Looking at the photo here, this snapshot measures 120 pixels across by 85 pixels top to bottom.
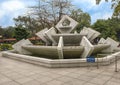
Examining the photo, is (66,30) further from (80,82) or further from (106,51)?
(80,82)

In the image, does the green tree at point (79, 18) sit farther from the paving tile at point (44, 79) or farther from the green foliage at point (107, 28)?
the paving tile at point (44, 79)

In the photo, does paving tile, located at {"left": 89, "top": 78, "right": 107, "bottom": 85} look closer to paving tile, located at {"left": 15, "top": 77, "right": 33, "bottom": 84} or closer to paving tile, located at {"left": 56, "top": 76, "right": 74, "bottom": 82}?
paving tile, located at {"left": 56, "top": 76, "right": 74, "bottom": 82}

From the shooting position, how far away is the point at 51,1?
75.9 ft

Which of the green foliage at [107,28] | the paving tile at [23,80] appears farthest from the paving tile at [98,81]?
the green foliage at [107,28]

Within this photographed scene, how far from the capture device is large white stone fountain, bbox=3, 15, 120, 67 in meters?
9.25

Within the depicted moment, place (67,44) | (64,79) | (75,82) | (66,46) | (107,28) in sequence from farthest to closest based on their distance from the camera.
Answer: (107,28) < (67,44) < (66,46) < (64,79) < (75,82)

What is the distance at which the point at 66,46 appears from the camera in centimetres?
1049

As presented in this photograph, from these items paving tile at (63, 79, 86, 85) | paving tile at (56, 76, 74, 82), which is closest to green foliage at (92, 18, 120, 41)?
paving tile at (56, 76, 74, 82)

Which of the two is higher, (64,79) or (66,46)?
(66,46)

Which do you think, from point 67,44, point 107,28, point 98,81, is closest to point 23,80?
point 98,81

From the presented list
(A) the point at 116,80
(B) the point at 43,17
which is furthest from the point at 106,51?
(B) the point at 43,17

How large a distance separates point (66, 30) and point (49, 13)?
9987mm

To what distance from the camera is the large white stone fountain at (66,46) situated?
9250mm

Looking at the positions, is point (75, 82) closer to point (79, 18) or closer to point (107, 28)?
point (79, 18)
